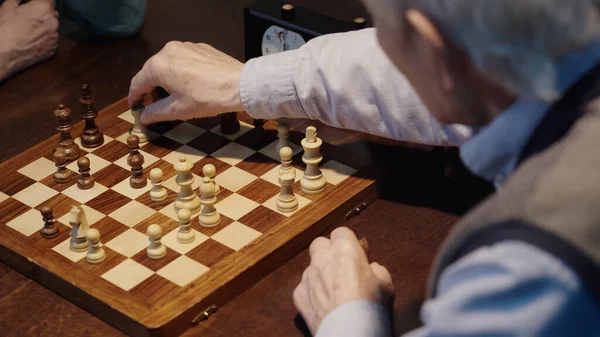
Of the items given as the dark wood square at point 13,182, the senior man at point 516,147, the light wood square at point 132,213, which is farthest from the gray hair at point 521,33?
the dark wood square at point 13,182

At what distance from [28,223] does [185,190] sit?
0.32 meters

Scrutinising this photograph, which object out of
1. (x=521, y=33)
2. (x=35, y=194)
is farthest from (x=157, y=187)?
(x=521, y=33)

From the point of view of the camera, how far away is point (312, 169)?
1919 mm

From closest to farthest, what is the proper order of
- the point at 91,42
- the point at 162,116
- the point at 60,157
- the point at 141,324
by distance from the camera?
1. the point at 141,324
2. the point at 60,157
3. the point at 162,116
4. the point at 91,42

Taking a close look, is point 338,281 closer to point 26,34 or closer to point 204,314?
point 204,314

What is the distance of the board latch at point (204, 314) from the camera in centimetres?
158

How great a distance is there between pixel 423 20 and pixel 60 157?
110cm

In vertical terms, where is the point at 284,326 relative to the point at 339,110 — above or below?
below

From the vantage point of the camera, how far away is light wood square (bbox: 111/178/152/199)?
6.30 feet

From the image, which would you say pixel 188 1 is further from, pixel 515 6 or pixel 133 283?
pixel 515 6

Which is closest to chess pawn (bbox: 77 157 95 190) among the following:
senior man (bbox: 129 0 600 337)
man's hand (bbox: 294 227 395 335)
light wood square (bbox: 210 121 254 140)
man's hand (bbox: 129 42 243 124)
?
man's hand (bbox: 129 42 243 124)

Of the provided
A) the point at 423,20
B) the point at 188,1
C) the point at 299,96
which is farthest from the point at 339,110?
the point at 188,1

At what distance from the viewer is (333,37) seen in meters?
2.00

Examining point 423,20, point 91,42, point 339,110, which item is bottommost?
point 91,42
